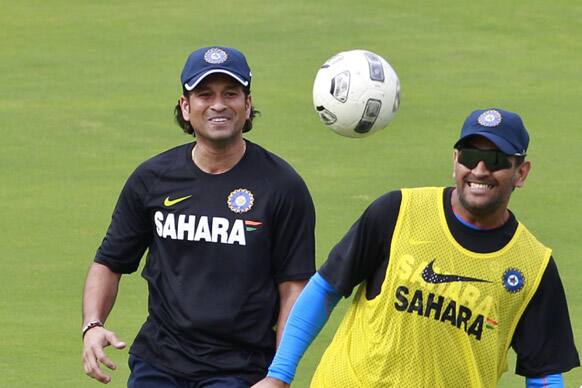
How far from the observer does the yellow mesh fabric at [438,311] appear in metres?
6.06

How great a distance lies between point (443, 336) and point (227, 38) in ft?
40.4

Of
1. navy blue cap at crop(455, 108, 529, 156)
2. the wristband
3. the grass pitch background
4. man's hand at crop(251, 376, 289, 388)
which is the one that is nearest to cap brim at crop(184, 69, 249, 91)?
the wristband

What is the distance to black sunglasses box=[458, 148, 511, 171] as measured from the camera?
604cm

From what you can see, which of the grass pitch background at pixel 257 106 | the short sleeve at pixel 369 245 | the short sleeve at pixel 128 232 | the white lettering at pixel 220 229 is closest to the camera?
the short sleeve at pixel 369 245

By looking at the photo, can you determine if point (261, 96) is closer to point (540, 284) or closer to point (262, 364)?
point (262, 364)

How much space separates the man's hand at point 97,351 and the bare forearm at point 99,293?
7.5 inches

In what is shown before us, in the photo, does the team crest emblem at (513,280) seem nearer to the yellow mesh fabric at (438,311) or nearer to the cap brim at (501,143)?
the yellow mesh fabric at (438,311)

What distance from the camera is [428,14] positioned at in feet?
63.2

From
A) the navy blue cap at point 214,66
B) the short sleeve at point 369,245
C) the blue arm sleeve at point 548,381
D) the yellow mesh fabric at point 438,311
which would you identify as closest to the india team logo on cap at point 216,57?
the navy blue cap at point 214,66

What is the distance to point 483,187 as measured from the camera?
19.8ft

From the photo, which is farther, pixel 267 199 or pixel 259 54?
pixel 259 54

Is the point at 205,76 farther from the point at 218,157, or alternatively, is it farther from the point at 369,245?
the point at 369,245

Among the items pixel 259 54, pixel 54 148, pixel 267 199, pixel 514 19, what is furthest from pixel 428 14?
pixel 267 199

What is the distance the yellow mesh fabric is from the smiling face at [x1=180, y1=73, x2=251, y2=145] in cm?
127
